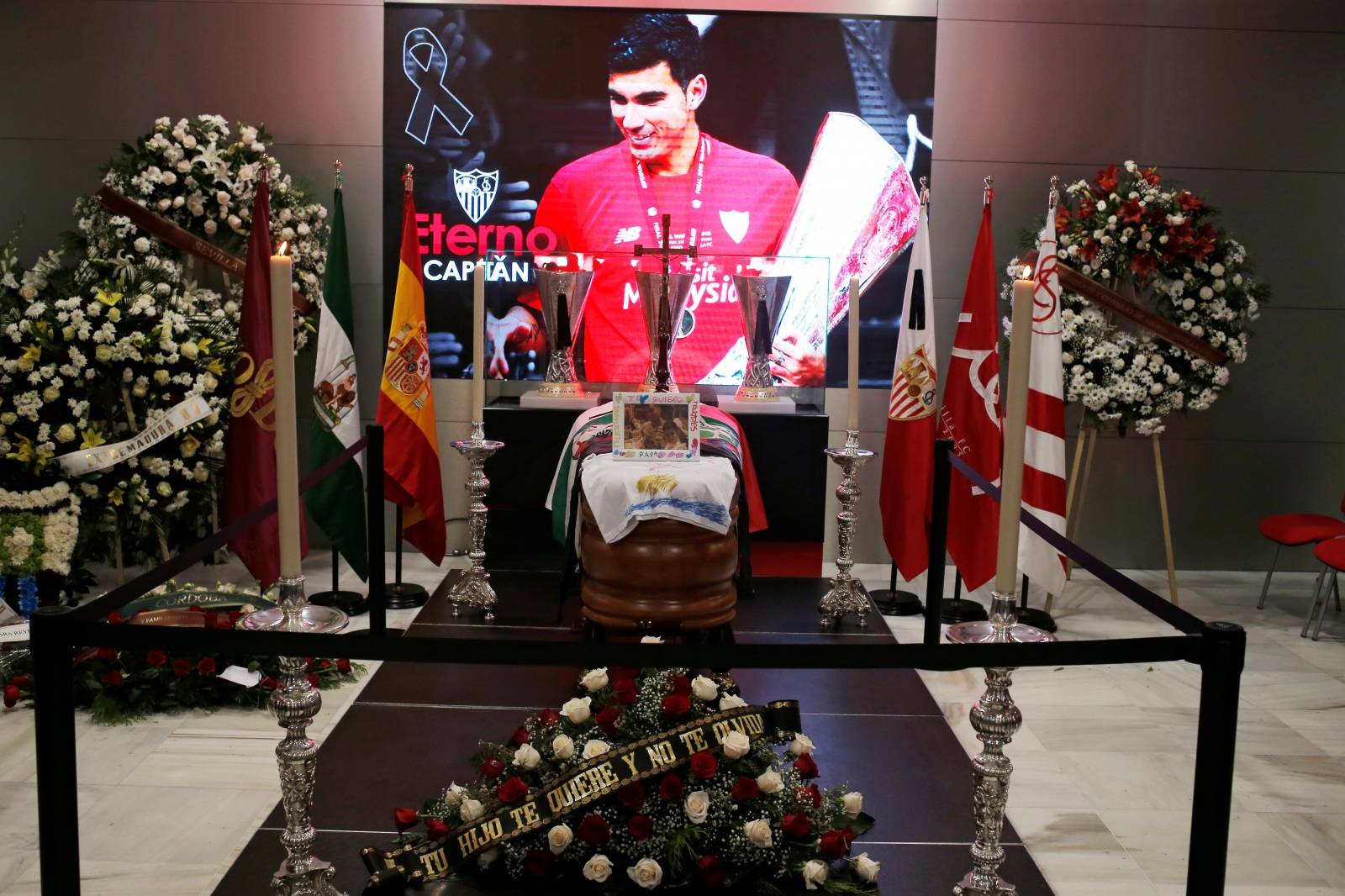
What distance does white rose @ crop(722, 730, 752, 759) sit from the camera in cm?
279

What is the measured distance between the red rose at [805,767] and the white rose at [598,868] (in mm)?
590

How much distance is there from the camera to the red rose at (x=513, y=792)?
2719 millimetres

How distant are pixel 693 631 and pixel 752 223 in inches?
108

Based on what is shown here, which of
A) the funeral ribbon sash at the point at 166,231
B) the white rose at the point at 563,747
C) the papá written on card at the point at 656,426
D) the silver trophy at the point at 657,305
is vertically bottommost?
the white rose at the point at 563,747

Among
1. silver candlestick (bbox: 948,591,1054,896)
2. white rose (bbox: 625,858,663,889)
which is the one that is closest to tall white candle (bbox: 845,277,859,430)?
white rose (bbox: 625,858,663,889)

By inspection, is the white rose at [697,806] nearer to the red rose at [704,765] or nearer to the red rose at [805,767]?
the red rose at [704,765]

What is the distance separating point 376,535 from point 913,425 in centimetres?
314

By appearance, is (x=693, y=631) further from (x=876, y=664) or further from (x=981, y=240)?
(x=876, y=664)

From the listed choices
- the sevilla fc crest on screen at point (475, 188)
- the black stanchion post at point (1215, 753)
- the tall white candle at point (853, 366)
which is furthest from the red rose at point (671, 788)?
the sevilla fc crest on screen at point (475, 188)

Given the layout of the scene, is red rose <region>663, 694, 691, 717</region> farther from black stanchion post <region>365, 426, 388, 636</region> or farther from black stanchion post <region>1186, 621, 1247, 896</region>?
black stanchion post <region>1186, 621, 1247, 896</region>

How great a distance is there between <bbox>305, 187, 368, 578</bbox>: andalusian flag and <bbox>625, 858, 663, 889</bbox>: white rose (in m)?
3.10

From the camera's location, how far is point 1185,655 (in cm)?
179

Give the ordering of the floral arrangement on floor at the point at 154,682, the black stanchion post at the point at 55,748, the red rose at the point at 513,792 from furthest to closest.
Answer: the floral arrangement on floor at the point at 154,682
the red rose at the point at 513,792
the black stanchion post at the point at 55,748

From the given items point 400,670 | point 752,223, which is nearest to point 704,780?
point 400,670
